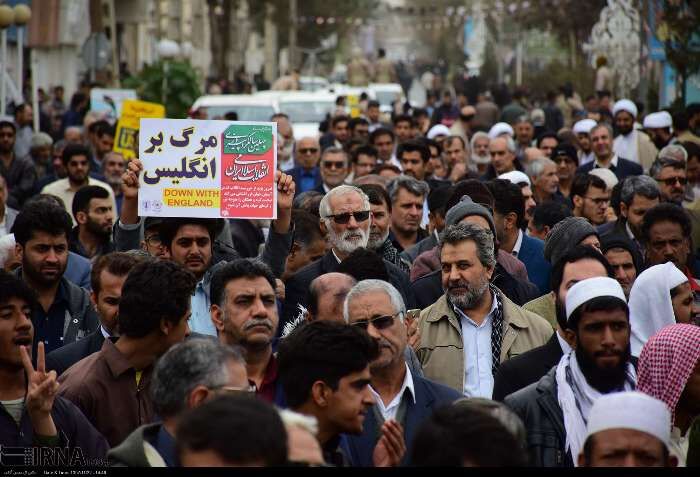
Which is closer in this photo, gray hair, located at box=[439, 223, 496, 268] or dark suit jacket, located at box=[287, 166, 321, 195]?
gray hair, located at box=[439, 223, 496, 268]

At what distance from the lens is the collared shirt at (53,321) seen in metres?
8.62

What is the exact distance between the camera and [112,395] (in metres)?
6.48

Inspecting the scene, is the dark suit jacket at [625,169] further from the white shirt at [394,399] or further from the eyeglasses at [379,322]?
the white shirt at [394,399]

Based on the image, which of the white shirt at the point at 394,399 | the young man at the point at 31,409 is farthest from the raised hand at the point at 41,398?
the white shirt at the point at 394,399


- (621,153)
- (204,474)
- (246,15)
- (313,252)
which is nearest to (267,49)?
(246,15)

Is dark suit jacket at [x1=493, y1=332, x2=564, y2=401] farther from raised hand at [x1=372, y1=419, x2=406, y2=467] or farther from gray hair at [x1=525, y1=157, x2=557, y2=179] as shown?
gray hair at [x1=525, y1=157, x2=557, y2=179]

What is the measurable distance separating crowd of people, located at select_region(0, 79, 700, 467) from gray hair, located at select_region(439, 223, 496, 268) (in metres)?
0.01

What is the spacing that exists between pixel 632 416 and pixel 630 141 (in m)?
14.6

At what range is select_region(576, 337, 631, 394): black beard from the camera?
6141mm

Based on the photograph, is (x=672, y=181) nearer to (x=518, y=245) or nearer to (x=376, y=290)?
(x=518, y=245)

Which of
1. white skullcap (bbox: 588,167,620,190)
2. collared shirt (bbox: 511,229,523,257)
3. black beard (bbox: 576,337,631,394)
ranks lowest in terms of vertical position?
collared shirt (bbox: 511,229,523,257)

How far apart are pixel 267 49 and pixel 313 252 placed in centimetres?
6341

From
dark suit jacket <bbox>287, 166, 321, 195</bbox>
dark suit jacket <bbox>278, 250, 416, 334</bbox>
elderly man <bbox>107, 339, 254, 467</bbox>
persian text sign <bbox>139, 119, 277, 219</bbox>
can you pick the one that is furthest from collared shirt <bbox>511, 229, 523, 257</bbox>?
dark suit jacket <bbox>287, 166, 321, 195</bbox>

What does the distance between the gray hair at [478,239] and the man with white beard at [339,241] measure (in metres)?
0.64
